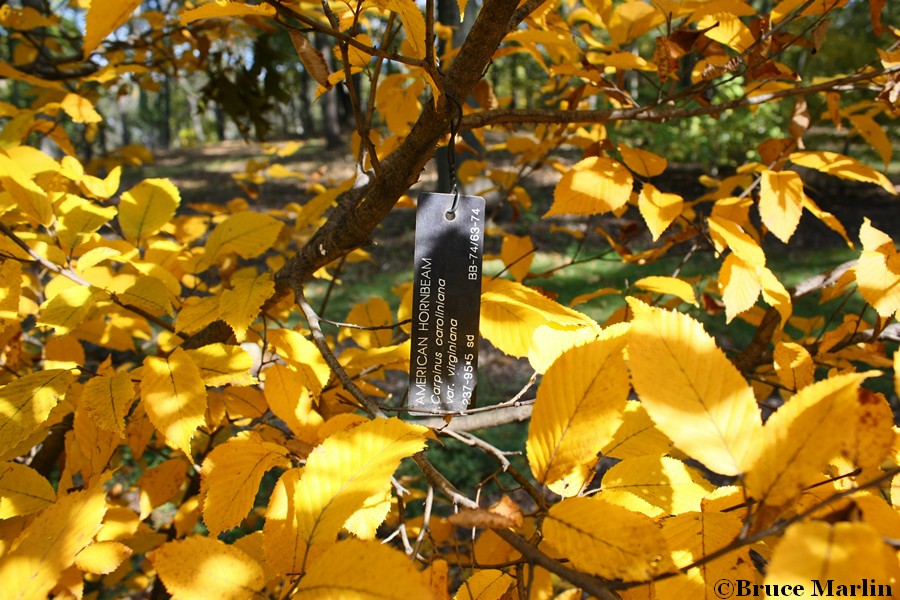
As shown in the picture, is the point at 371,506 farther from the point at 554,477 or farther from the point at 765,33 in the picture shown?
the point at 765,33

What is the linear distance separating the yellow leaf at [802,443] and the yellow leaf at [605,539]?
90mm

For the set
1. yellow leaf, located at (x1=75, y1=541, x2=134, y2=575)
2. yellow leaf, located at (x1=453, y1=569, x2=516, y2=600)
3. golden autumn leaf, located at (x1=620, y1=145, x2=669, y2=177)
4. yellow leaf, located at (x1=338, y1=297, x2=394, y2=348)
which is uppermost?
golden autumn leaf, located at (x1=620, y1=145, x2=669, y2=177)

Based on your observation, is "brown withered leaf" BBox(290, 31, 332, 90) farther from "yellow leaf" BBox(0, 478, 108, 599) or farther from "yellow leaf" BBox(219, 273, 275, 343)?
"yellow leaf" BBox(0, 478, 108, 599)

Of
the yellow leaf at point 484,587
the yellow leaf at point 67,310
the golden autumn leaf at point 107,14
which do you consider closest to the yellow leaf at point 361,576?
the yellow leaf at point 484,587

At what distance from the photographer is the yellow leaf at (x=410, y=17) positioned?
0.55 metres

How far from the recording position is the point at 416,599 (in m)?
0.38

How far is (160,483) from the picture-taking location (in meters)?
1.12

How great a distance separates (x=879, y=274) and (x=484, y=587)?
2.36 ft

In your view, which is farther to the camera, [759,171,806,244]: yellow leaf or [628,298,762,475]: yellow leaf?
[759,171,806,244]: yellow leaf

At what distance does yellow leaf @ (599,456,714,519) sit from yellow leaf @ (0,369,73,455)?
68 centimetres

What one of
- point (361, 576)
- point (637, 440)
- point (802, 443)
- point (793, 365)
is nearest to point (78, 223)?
point (361, 576)

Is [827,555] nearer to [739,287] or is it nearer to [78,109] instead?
[739,287]

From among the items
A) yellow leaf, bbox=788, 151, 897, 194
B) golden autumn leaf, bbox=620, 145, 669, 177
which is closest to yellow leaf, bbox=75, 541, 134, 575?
golden autumn leaf, bbox=620, 145, 669, 177

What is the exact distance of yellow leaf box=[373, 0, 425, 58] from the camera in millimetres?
553
